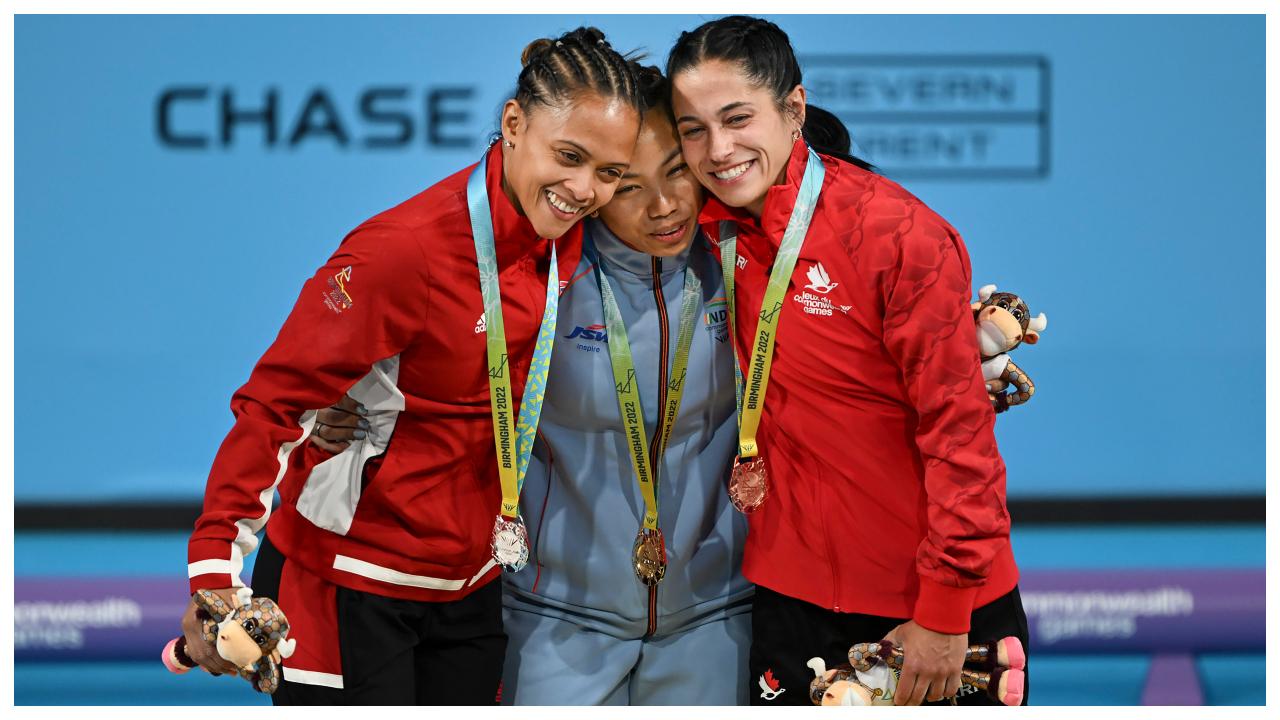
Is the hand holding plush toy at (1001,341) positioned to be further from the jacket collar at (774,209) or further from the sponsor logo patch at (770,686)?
the sponsor logo patch at (770,686)

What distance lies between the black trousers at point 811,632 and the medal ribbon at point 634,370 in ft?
1.03

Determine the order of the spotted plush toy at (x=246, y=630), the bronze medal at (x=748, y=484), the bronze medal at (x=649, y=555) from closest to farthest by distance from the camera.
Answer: the spotted plush toy at (x=246, y=630) < the bronze medal at (x=748, y=484) < the bronze medal at (x=649, y=555)

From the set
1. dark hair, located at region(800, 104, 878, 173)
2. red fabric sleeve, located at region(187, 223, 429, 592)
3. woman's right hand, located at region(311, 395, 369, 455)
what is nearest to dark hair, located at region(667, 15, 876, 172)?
dark hair, located at region(800, 104, 878, 173)

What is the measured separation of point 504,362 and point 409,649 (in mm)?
604

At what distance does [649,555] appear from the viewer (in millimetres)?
2717

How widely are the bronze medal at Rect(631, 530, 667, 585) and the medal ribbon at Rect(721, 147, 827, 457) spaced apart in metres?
0.26

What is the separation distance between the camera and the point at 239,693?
15.4ft

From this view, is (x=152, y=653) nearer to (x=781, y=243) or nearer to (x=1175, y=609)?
(x=781, y=243)

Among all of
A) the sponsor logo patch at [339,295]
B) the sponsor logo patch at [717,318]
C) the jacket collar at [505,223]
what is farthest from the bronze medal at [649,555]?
the sponsor logo patch at [339,295]

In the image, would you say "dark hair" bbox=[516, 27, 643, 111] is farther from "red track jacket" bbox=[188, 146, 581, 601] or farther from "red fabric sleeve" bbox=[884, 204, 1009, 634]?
"red fabric sleeve" bbox=[884, 204, 1009, 634]

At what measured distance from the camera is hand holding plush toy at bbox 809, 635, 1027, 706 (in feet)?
8.13

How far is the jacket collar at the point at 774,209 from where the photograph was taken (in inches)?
98.3
